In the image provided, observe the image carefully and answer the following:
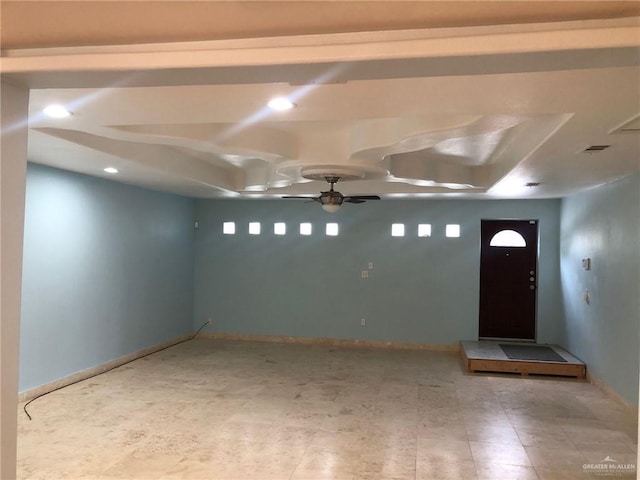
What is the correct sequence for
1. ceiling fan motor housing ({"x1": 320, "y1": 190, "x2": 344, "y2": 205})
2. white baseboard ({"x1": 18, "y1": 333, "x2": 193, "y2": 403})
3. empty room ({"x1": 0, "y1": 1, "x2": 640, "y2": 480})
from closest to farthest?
empty room ({"x1": 0, "y1": 1, "x2": 640, "y2": 480}) < white baseboard ({"x1": 18, "y1": 333, "x2": 193, "y2": 403}) < ceiling fan motor housing ({"x1": 320, "y1": 190, "x2": 344, "y2": 205})

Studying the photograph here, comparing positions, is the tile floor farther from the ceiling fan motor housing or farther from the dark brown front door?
the ceiling fan motor housing

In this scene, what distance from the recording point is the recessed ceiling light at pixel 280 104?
9.43 feet

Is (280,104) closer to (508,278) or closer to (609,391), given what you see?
(609,391)

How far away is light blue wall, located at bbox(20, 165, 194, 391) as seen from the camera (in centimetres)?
524

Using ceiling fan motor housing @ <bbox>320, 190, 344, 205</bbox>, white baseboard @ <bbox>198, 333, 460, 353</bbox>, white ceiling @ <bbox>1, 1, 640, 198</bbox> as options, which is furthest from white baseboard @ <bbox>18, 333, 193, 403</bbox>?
ceiling fan motor housing @ <bbox>320, 190, 344, 205</bbox>

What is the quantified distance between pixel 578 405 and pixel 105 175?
593cm

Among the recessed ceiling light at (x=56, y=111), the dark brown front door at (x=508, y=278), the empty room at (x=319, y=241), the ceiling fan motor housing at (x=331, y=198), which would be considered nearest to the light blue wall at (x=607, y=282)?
the empty room at (x=319, y=241)

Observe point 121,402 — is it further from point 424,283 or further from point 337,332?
point 424,283

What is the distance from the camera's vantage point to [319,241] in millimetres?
8500

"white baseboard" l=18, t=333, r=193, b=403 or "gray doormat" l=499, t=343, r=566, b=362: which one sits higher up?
"gray doormat" l=499, t=343, r=566, b=362

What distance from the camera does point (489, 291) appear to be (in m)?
8.07

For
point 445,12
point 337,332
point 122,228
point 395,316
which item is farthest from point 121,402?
point 445,12

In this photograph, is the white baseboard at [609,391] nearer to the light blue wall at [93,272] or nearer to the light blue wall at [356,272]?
the light blue wall at [356,272]

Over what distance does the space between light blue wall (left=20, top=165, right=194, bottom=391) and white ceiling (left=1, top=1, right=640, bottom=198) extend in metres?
0.53
